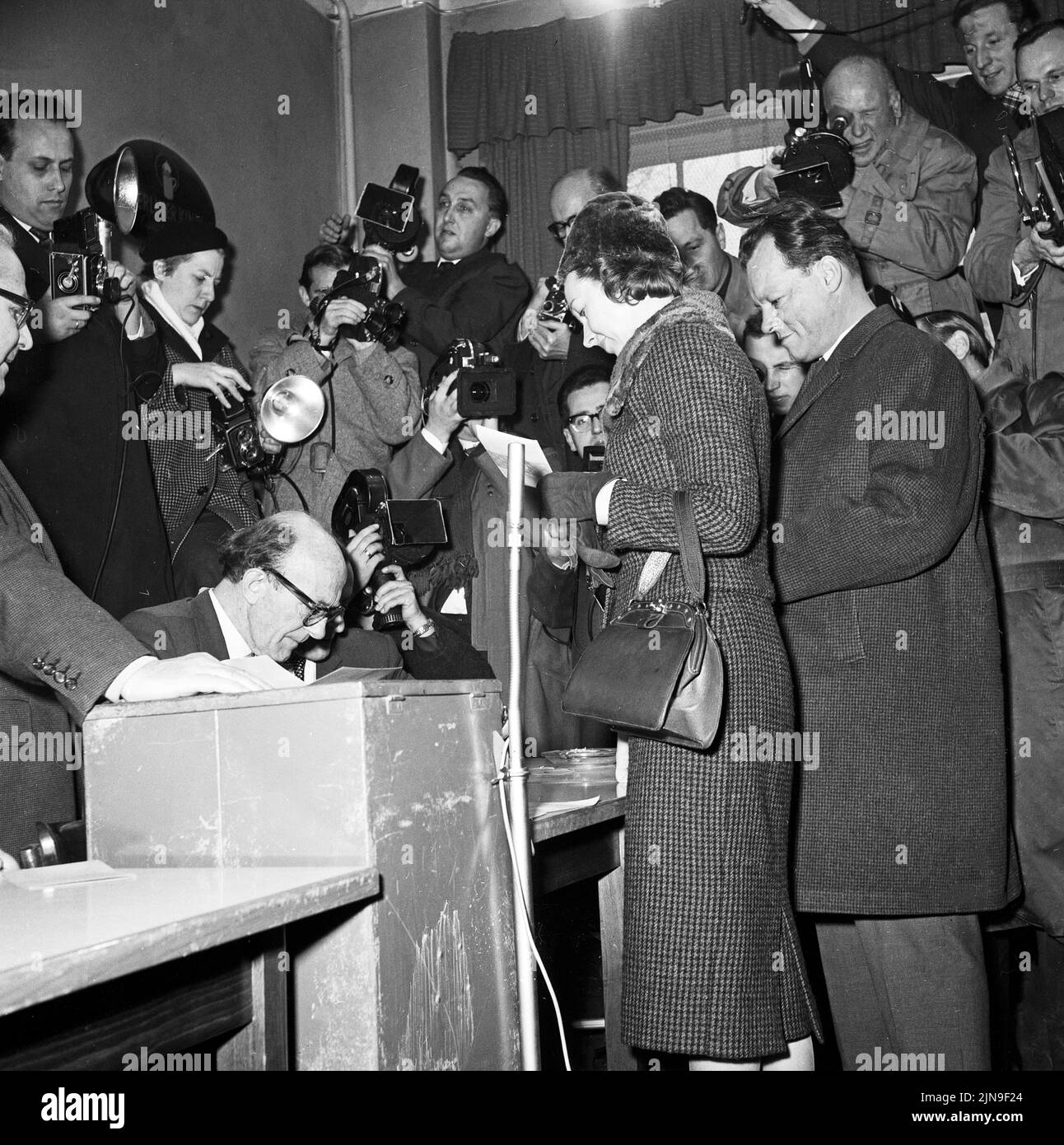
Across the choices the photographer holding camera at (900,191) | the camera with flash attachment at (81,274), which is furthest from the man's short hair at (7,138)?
the photographer holding camera at (900,191)

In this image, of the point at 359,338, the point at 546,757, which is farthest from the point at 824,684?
the point at 359,338

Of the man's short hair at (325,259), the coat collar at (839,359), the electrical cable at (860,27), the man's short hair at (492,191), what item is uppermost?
the electrical cable at (860,27)

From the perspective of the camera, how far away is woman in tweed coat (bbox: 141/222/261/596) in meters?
2.94

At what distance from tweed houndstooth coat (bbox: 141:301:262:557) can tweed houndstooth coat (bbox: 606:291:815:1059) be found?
1.74 m

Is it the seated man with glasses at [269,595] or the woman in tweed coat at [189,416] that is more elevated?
the woman in tweed coat at [189,416]

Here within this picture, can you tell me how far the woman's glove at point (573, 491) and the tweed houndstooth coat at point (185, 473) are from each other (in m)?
1.62

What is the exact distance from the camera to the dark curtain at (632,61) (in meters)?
4.55

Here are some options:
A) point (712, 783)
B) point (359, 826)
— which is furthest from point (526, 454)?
point (359, 826)

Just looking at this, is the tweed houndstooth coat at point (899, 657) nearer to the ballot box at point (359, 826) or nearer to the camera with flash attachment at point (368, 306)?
the ballot box at point (359, 826)

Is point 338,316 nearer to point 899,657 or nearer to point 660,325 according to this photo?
point 660,325

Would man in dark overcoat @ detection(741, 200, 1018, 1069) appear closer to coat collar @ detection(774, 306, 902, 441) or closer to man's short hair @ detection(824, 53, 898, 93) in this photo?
coat collar @ detection(774, 306, 902, 441)

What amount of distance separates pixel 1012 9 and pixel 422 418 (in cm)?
256

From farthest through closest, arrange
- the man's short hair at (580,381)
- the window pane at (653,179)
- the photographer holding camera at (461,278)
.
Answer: the window pane at (653,179) → the photographer holding camera at (461,278) → the man's short hair at (580,381)

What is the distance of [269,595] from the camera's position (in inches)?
97.0
